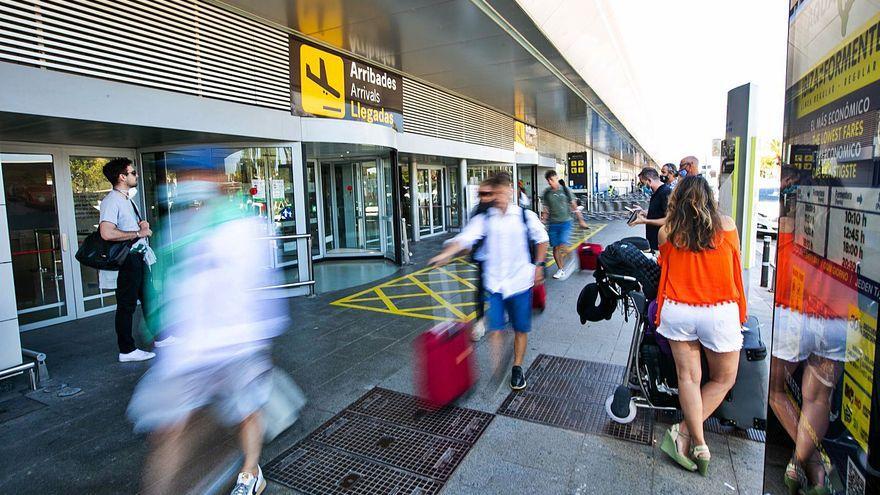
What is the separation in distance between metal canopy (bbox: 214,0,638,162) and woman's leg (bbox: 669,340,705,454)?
6.30 meters

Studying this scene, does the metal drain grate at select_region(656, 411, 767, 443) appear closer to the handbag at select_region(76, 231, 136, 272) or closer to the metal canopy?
the handbag at select_region(76, 231, 136, 272)

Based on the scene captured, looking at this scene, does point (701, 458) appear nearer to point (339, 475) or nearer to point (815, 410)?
point (815, 410)

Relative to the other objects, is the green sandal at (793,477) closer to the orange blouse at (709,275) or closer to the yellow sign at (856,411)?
the yellow sign at (856,411)

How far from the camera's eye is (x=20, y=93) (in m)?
4.66

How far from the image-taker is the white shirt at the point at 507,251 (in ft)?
12.9

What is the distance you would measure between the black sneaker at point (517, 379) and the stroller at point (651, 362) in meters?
0.75

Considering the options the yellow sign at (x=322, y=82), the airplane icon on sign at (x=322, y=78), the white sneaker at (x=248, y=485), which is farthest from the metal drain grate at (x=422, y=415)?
the airplane icon on sign at (x=322, y=78)

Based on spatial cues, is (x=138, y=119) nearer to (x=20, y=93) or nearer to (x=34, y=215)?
(x=20, y=93)

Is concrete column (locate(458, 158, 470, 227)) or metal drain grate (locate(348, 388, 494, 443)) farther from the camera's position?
concrete column (locate(458, 158, 470, 227))

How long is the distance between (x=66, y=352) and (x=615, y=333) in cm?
611

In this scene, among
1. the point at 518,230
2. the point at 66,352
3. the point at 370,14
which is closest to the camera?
the point at 518,230

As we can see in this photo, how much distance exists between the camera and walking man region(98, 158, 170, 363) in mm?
4816

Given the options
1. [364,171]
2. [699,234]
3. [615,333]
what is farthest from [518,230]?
[364,171]

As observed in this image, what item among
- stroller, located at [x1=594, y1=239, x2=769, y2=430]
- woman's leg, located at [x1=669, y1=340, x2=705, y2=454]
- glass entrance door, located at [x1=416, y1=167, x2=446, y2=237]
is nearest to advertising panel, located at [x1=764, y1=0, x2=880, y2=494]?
woman's leg, located at [x1=669, y1=340, x2=705, y2=454]
